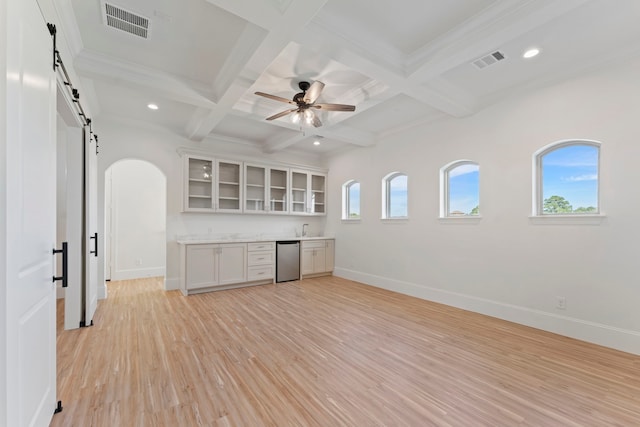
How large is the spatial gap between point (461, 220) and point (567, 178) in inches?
50.4

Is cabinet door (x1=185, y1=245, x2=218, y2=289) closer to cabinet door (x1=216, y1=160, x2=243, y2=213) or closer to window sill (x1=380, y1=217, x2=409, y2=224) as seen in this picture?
cabinet door (x1=216, y1=160, x2=243, y2=213)

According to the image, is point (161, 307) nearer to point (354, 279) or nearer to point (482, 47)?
point (354, 279)

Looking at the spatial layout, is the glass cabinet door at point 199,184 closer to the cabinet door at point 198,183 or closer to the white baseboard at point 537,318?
the cabinet door at point 198,183

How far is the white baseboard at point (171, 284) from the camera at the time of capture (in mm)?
4887

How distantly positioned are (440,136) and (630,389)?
347cm

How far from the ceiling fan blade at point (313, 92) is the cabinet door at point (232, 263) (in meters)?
2.99

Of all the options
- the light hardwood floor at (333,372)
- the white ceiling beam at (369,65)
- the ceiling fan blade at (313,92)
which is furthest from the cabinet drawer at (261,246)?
the white ceiling beam at (369,65)

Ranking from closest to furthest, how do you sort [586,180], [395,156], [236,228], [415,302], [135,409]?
[135,409] < [586,180] < [415,302] < [395,156] < [236,228]

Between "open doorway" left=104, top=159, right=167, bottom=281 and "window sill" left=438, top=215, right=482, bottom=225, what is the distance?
526 centimetres

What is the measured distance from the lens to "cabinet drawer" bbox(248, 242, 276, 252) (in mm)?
5277

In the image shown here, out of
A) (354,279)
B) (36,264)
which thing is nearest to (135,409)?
(36,264)

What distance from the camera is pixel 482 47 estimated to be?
8.09 feet

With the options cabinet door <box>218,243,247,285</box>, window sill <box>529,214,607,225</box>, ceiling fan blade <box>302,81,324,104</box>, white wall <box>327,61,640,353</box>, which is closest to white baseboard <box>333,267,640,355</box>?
white wall <box>327,61,640,353</box>

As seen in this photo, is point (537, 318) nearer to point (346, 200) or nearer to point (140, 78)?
point (346, 200)
